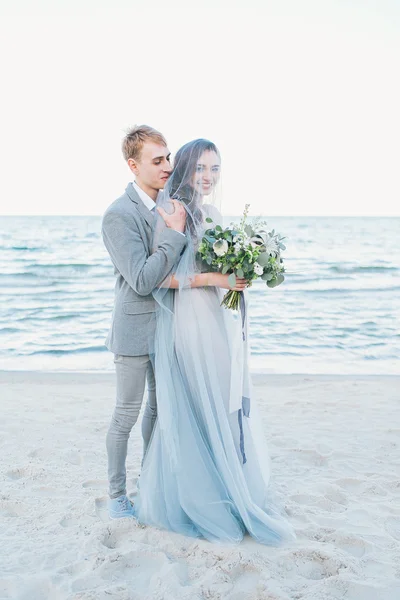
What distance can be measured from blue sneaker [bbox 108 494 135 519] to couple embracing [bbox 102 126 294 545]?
4.5 inches

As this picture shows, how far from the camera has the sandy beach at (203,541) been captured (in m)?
2.57

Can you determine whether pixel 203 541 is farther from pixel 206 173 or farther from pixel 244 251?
pixel 206 173

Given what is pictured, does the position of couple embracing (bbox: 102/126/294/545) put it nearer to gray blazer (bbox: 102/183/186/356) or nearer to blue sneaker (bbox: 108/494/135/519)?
gray blazer (bbox: 102/183/186/356)

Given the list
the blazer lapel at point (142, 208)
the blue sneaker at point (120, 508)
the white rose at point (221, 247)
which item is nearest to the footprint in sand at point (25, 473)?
the blue sneaker at point (120, 508)

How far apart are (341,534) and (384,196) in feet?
169

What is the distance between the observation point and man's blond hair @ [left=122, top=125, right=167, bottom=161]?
296 centimetres

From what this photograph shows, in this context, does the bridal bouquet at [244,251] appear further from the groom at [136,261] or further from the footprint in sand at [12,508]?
the footprint in sand at [12,508]

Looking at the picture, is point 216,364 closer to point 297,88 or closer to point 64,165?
point 297,88

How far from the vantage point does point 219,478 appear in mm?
3014

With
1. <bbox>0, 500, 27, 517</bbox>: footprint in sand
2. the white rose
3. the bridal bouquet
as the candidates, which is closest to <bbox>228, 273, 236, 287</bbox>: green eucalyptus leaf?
the bridal bouquet

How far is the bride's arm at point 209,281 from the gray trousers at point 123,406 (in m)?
0.44

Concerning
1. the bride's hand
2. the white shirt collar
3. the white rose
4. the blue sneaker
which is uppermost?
the white shirt collar

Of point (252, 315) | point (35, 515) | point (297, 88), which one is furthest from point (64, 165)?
point (35, 515)

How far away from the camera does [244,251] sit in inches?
111
